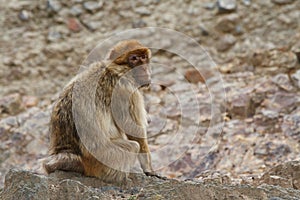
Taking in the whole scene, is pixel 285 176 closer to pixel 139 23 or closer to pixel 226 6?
pixel 226 6

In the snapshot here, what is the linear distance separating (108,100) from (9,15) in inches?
250

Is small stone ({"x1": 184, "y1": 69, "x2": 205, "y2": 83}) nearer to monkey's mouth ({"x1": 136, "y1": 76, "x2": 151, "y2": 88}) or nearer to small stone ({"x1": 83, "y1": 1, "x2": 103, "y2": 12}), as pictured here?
small stone ({"x1": 83, "y1": 1, "x2": 103, "y2": 12})

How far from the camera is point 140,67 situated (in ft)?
24.9

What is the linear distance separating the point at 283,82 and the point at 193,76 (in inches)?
64.2

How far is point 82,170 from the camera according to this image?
732 cm

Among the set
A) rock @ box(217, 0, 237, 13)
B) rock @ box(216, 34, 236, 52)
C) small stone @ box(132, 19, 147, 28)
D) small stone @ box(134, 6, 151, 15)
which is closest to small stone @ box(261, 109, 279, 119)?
rock @ box(216, 34, 236, 52)

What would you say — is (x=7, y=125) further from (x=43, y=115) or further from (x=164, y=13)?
(x=164, y=13)

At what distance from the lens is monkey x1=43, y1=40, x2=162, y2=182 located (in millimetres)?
7258

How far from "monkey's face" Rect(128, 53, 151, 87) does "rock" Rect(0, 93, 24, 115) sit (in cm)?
458

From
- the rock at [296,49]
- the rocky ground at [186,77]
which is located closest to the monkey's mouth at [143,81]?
the rocky ground at [186,77]

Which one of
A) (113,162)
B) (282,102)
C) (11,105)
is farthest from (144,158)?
(11,105)

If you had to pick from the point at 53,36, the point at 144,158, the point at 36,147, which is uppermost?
the point at 144,158

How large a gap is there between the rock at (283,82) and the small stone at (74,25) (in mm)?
Answer: 3579

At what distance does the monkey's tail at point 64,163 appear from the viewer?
23.5ft
